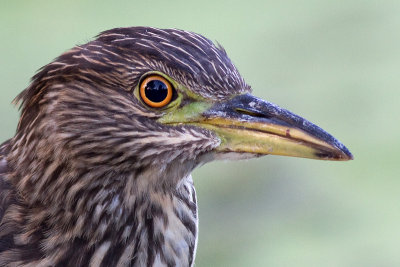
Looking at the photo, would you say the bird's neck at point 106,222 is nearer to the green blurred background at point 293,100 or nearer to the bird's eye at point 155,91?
the bird's eye at point 155,91

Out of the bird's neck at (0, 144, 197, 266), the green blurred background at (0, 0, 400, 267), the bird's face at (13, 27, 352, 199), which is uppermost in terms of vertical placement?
the green blurred background at (0, 0, 400, 267)

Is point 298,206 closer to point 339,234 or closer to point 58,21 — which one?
point 339,234

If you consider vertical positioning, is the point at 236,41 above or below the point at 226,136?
above

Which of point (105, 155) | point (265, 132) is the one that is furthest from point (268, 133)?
→ point (105, 155)

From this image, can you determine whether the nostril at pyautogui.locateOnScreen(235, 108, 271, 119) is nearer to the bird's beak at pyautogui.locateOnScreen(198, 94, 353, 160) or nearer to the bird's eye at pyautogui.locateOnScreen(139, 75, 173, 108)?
the bird's beak at pyautogui.locateOnScreen(198, 94, 353, 160)

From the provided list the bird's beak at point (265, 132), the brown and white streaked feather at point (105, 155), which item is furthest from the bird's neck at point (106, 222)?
the bird's beak at point (265, 132)

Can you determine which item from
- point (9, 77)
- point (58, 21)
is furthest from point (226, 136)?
point (58, 21)

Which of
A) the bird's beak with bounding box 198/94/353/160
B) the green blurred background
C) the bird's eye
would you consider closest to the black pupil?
the bird's eye
